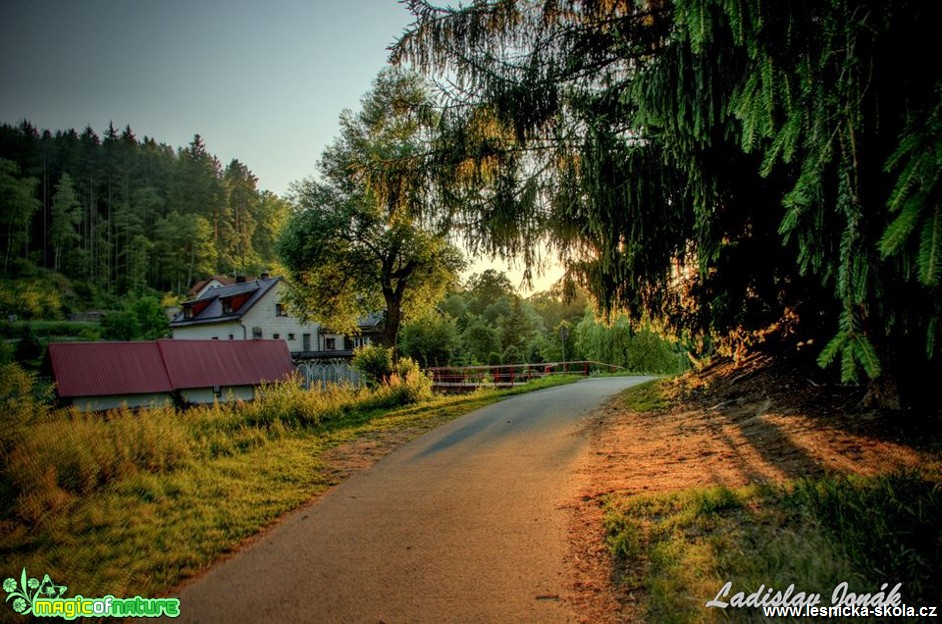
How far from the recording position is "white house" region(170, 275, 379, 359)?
36.7 metres

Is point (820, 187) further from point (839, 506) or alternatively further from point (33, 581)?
point (33, 581)

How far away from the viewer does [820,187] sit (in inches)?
96.7

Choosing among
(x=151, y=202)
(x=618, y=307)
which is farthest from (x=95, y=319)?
Result: (x=618, y=307)

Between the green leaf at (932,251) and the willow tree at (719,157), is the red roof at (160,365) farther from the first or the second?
the green leaf at (932,251)

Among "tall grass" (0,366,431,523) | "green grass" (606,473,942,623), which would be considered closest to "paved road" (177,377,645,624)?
"green grass" (606,473,942,623)

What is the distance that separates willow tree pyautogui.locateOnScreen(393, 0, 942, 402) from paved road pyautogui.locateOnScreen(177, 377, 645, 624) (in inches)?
99.7

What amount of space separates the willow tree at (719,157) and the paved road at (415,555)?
2.53m

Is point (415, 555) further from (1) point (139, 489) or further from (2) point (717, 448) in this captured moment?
(1) point (139, 489)

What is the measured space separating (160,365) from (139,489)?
63.1 ft

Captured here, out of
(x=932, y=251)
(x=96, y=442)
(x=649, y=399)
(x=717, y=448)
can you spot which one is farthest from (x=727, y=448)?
(x=96, y=442)

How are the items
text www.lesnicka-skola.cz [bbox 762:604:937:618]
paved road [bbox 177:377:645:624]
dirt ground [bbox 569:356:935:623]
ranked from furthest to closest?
dirt ground [bbox 569:356:935:623]
paved road [bbox 177:377:645:624]
text www.lesnicka-skola.cz [bbox 762:604:937:618]

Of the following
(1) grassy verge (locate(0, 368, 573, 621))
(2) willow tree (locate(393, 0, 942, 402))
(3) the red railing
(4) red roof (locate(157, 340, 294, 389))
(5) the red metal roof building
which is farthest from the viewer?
Result: (4) red roof (locate(157, 340, 294, 389))

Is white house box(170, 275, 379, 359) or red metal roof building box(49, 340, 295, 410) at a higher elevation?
white house box(170, 275, 379, 359)

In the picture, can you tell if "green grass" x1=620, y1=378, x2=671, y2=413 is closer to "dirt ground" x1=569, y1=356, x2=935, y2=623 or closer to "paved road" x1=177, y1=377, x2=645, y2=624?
"dirt ground" x1=569, y1=356, x2=935, y2=623
